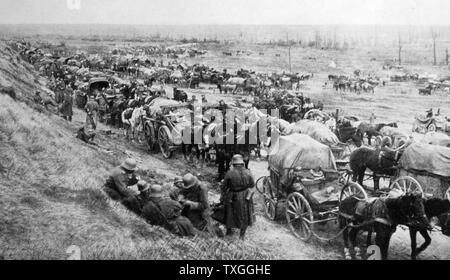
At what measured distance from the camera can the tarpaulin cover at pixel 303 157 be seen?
341 inches

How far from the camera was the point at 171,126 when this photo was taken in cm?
1302

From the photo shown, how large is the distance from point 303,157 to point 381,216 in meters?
2.31

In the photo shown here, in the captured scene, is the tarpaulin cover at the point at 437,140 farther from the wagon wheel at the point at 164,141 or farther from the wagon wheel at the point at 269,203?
the wagon wheel at the point at 164,141

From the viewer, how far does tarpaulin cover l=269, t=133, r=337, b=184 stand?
8.66 m

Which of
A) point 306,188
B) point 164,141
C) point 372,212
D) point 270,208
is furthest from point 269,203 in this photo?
point 164,141

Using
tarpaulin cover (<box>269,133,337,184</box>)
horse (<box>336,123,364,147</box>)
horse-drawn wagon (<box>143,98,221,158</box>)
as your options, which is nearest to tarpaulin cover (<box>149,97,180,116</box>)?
horse-drawn wagon (<box>143,98,221,158</box>)

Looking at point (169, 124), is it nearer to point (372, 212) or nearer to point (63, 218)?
point (63, 218)

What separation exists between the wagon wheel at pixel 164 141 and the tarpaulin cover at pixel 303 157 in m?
4.94

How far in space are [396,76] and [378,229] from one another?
35.1m

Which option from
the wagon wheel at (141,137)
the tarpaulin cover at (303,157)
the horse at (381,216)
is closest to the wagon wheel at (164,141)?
the wagon wheel at (141,137)

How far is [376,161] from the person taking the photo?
1000cm
